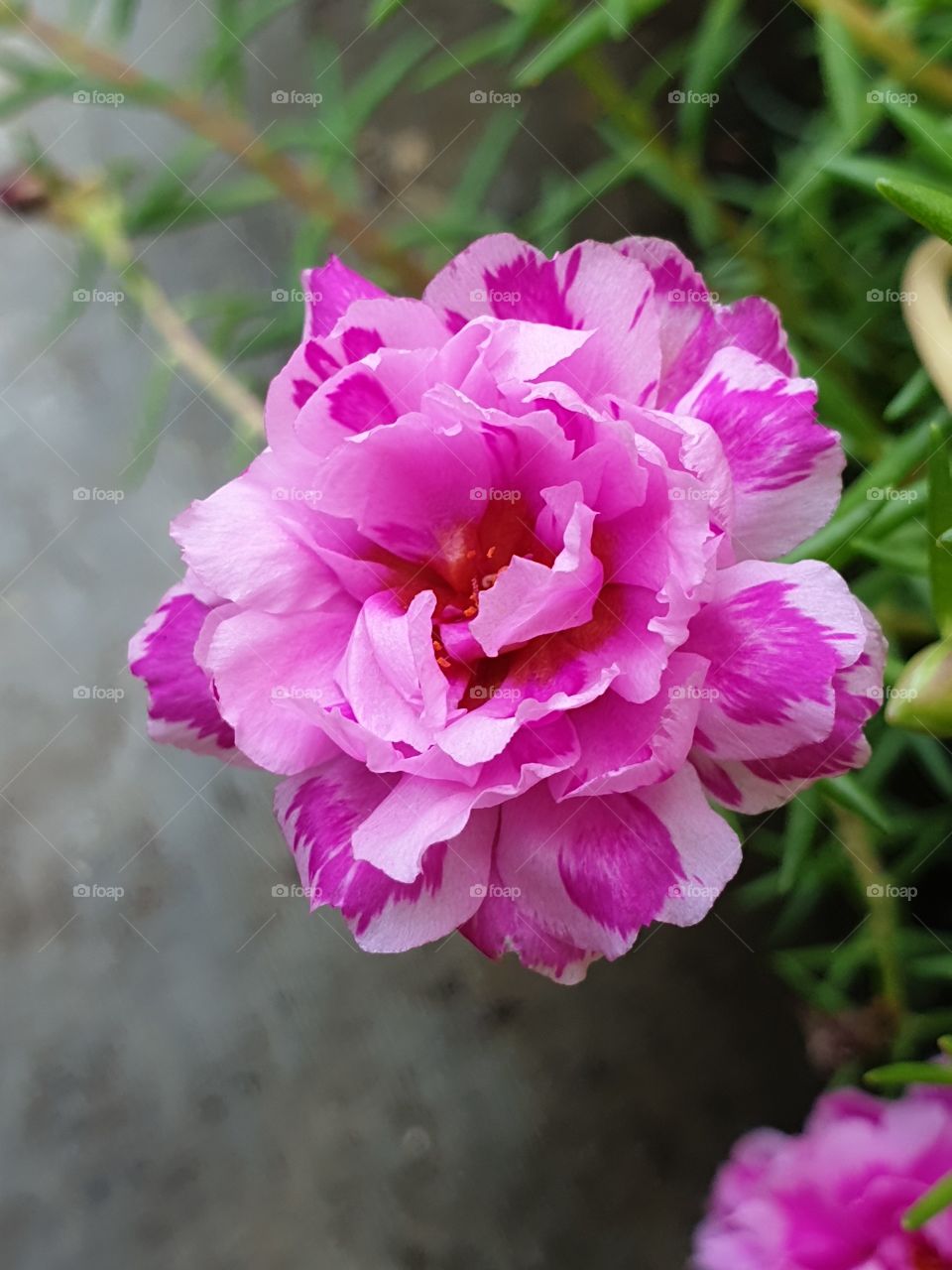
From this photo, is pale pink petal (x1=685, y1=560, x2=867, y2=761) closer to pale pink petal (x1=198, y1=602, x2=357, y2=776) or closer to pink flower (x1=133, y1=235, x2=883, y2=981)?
pink flower (x1=133, y1=235, x2=883, y2=981)

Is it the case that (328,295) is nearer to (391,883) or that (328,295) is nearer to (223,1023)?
(391,883)

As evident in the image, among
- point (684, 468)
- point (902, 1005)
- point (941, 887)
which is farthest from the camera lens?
point (941, 887)

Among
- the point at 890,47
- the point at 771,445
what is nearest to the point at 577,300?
the point at 771,445

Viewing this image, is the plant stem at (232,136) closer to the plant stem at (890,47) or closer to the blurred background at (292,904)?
the blurred background at (292,904)

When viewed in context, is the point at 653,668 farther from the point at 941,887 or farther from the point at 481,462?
the point at 941,887

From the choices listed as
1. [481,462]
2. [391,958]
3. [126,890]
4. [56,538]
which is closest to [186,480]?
[56,538]

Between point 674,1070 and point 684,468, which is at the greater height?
point 684,468
